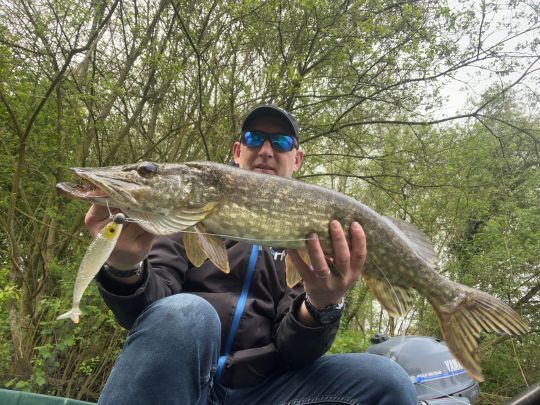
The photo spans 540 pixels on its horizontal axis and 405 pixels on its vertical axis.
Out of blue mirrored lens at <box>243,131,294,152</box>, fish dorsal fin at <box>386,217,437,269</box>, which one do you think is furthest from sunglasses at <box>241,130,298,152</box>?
fish dorsal fin at <box>386,217,437,269</box>

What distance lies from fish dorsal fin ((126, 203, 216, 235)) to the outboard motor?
1.60 meters

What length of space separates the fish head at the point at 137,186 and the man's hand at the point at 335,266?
0.51 m

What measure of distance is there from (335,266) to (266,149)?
2.80 feet

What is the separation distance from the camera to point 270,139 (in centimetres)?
215

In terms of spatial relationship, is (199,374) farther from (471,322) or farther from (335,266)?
(471,322)

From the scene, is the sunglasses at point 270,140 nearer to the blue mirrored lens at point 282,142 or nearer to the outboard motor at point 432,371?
the blue mirrored lens at point 282,142

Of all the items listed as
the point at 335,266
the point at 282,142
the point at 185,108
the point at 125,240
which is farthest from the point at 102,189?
the point at 185,108

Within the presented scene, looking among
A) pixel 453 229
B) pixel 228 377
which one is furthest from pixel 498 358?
pixel 228 377

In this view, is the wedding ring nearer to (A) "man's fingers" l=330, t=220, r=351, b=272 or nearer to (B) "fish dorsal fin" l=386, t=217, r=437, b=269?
(A) "man's fingers" l=330, t=220, r=351, b=272

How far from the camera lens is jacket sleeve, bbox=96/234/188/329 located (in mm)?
1361

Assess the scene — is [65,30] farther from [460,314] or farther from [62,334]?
[460,314]

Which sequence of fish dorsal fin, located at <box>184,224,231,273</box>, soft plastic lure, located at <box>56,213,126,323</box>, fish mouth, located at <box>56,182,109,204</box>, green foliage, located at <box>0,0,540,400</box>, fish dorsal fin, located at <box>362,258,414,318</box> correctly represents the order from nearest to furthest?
1. soft plastic lure, located at <box>56,213,126,323</box>
2. fish mouth, located at <box>56,182,109,204</box>
3. fish dorsal fin, located at <box>184,224,231,273</box>
4. fish dorsal fin, located at <box>362,258,414,318</box>
5. green foliage, located at <box>0,0,540,400</box>

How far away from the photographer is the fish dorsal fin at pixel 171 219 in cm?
129

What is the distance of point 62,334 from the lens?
3.52 metres
